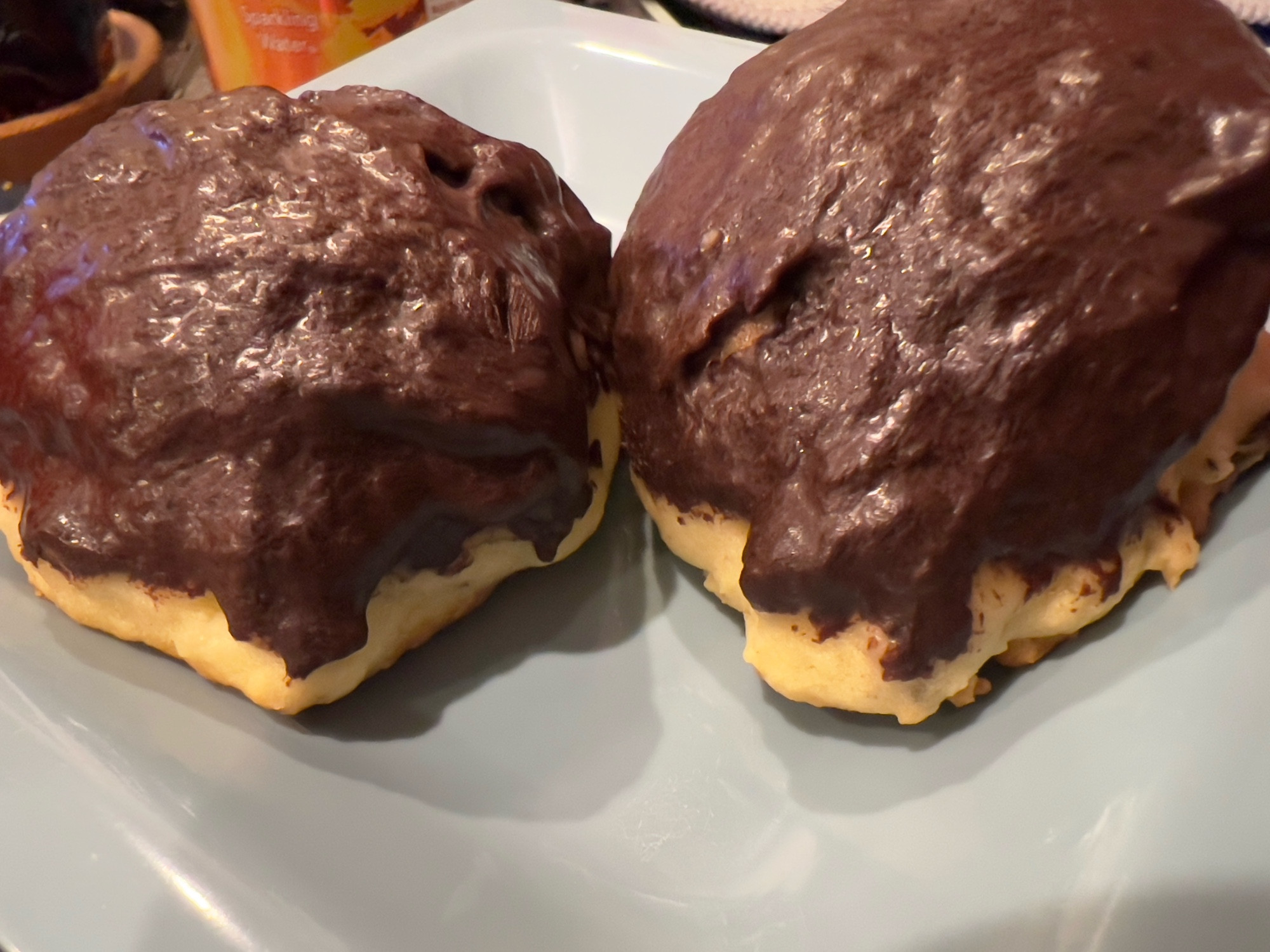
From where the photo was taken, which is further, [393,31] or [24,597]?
[393,31]

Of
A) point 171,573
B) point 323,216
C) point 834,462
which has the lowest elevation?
point 171,573

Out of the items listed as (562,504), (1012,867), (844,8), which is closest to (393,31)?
(844,8)

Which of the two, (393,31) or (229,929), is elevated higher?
(393,31)

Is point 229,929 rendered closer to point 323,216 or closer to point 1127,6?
point 323,216

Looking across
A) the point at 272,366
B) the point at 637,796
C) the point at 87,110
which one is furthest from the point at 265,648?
the point at 87,110

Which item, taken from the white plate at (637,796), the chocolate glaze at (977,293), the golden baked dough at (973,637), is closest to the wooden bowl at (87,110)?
the white plate at (637,796)

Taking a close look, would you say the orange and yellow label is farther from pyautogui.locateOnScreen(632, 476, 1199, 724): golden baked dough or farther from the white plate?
pyautogui.locateOnScreen(632, 476, 1199, 724): golden baked dough

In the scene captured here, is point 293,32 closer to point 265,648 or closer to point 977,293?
point 265,648
